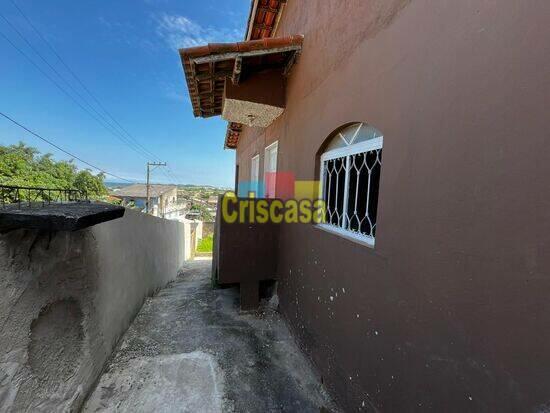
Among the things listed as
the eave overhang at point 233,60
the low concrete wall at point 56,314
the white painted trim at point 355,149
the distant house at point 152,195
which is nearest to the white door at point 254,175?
the eave overhang at point 233,60

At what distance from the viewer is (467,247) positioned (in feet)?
→ 5.13

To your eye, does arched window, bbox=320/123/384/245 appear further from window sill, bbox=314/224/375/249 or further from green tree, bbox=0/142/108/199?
green tree, bbox=0/142/108/199

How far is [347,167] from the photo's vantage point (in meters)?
3.26

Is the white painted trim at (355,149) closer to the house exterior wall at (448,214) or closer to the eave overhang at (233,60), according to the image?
the house exterior wall at (448,214)

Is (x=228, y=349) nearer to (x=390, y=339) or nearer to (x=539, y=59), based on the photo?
(x=390, y=339)

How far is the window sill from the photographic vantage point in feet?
8.80

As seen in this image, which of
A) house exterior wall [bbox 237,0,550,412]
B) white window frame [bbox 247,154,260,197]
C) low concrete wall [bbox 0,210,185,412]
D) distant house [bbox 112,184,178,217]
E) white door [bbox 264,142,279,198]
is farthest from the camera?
distant house [bbox 112,184,178,217]

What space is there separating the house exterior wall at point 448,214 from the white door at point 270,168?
135 inches

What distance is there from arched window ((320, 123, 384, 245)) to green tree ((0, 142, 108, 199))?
19.0 m

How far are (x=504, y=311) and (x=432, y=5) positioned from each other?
6.63 feet

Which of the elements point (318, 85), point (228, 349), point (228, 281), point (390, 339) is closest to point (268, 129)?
point (318, 85)

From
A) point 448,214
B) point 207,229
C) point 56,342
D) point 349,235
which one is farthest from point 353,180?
point 207,229

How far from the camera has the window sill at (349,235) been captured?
8.80ft

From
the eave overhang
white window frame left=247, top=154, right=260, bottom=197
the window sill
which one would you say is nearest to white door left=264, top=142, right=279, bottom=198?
white window frame left=247, top=154, right=260, bottom=197
